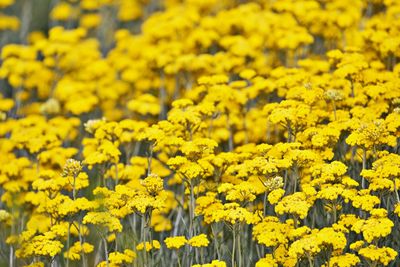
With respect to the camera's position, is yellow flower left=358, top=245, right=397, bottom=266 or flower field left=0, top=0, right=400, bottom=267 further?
flower field left=0, top=0, right=400, bottom=267

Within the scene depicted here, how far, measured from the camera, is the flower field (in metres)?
4.93

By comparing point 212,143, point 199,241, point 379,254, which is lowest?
point 379,254

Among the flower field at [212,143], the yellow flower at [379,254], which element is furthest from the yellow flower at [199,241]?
the yellow flower at [379,254]

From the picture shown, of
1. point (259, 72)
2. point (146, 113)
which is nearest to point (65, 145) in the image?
point (146, 113)

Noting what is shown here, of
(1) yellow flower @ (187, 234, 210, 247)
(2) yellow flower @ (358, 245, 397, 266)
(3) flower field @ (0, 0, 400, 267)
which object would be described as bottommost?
(2) yellow flower @ (358, 245, 397, 266)

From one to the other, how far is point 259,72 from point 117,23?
3.72m

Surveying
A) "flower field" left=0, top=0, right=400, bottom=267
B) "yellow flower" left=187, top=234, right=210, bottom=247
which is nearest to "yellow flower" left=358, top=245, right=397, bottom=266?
"flower field" left=0, top=0, right=400, bottom=267

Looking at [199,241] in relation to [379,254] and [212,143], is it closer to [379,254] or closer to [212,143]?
[212,143]

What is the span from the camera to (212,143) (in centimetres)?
552

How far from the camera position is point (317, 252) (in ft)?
14.6

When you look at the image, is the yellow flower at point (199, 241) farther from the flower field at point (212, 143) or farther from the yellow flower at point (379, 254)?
the yellow flower at point (379, 254)

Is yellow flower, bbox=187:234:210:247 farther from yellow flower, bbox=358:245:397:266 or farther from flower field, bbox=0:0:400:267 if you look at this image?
yellow flower, bbox=358:245:397:266

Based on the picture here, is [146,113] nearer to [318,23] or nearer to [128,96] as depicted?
[128,96]

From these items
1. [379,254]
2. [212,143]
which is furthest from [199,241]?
[379,254]
